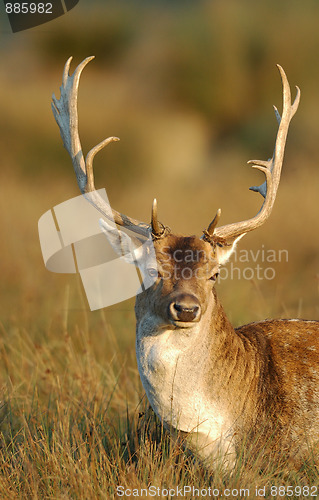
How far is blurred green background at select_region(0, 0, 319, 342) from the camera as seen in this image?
10.2 m

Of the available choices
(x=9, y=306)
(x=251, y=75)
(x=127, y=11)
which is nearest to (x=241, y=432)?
(x=9, y=306)

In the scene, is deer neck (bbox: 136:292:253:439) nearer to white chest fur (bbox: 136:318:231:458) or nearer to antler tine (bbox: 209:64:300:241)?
white chest fur (bbox: 136:318:231:458)

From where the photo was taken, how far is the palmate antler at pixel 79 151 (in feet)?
16.1

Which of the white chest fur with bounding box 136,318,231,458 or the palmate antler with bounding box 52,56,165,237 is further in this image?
the palmate antler with bounding box 52,56,165,237

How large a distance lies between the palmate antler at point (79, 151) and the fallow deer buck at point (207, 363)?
15 mm

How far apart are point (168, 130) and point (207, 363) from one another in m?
23.5

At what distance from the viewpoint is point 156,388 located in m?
4.52

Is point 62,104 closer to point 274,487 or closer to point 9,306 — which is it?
point 274,487
